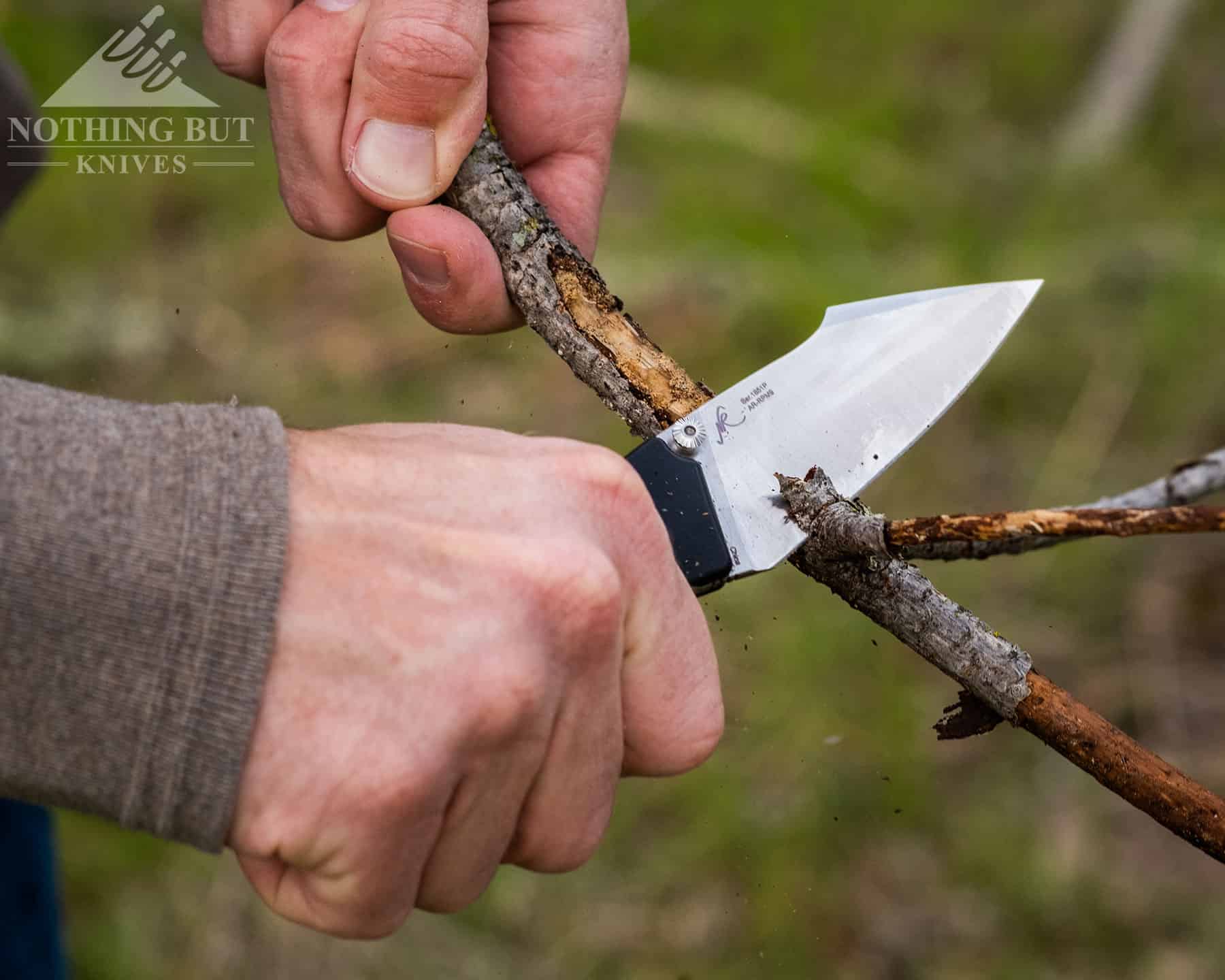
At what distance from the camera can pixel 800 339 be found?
14.5 ft

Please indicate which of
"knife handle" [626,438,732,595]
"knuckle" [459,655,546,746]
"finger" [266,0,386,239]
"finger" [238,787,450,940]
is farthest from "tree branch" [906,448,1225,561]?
"finger" [266,0,386,239]

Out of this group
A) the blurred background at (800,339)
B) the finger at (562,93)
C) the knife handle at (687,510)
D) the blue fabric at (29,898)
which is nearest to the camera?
the knife handle at (687,510)

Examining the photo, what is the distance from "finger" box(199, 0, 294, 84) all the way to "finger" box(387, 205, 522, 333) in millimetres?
458

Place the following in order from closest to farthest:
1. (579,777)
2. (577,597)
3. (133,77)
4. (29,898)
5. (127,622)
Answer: (127,622) < (577,597) < (579,777) < (29,898) < (133,77)

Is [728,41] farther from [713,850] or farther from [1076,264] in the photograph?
[713,850]

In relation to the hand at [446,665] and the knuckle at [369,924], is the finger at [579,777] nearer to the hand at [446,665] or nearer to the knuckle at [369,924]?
the hand at [446,665]

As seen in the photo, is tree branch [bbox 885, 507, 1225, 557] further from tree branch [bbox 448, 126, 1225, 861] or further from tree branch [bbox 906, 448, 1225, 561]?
tree branch [bbox 906, 448, 1225, 561]

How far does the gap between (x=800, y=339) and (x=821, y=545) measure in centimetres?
313

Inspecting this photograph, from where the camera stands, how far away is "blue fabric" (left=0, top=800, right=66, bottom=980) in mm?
2271

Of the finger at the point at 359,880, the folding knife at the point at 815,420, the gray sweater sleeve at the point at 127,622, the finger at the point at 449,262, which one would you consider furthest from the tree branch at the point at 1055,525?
the finger at the point at 449,262

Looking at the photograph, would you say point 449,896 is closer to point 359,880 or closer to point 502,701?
point 359,880

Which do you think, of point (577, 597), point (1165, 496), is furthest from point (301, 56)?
point (1165, 496)

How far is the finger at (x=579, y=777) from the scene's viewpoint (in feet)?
3.81

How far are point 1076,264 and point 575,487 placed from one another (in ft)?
14.7
